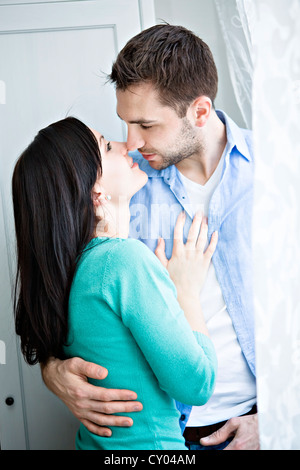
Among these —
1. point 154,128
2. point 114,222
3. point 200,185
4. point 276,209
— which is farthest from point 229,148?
point 276,209

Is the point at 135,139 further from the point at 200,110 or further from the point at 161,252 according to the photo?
the point at 161,252

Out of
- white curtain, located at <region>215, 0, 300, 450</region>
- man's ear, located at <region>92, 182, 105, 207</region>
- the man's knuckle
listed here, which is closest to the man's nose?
man's ear, located at <region>92, 182, 105, 207</region>

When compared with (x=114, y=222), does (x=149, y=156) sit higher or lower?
higher

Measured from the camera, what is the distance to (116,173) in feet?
4.58

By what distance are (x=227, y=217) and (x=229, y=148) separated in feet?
0.80

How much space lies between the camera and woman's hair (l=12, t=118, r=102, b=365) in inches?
48.5

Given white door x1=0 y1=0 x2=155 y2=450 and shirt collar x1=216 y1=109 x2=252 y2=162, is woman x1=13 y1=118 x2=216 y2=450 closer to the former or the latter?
shirt collar x1=216 y1=109 x2=252 y2=162

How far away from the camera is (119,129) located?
6.37 ft

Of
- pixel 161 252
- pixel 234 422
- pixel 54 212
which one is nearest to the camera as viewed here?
pixel 54 212

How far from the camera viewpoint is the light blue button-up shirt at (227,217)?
5.05 ft

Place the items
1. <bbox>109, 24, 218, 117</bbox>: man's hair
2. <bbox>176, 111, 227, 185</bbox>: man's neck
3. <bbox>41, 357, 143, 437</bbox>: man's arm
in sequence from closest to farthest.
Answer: <bbox>41, 357, 143, 437</bbox>: man's arm
<bbox>109, 24, 218, 117</bbox>: man's hair
<bbox>176, 111, 227, 185</bbox>: man's neck

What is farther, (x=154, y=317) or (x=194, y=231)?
(x=194, y=231)

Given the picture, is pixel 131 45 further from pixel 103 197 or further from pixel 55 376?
pixel 55 376

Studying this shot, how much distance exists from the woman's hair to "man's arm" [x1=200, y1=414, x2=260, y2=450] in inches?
22.8
